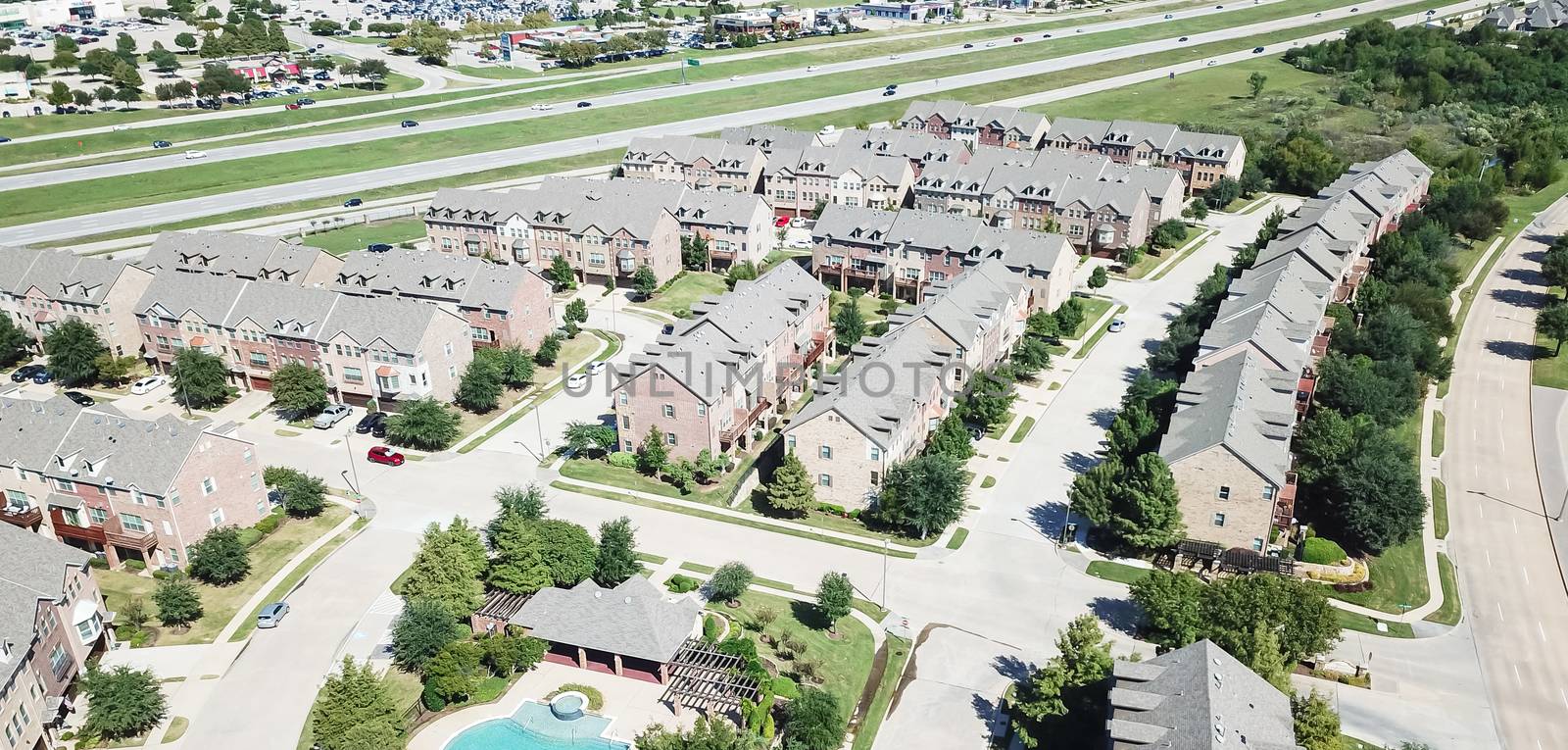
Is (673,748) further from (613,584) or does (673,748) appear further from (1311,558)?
(1311,558)

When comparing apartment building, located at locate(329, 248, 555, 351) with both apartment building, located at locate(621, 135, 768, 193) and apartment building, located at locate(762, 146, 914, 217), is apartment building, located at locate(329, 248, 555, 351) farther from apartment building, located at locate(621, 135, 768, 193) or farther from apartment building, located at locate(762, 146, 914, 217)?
apartment building, located at locate(762, 146, 914, 217)

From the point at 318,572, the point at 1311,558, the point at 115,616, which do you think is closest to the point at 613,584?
the point at 318,572

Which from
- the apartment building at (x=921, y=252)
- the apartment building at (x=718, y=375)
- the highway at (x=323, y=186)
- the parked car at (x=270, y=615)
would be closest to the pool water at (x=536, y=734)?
the parked car at (x=270, y=615)

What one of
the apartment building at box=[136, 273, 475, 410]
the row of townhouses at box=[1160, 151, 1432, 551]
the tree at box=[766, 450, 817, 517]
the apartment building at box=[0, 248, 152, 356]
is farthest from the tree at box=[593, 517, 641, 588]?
the apartment building at box=[0, 248, 152, 356]

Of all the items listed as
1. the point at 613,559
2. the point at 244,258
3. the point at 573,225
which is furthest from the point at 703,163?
the point at 613,559

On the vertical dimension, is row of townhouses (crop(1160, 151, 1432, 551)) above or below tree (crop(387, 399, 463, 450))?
above

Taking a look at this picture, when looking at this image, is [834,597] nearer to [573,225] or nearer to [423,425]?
[423,425]

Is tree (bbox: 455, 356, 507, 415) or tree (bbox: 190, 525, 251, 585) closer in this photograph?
tree (bbox: 190, 525, 251, 585)
